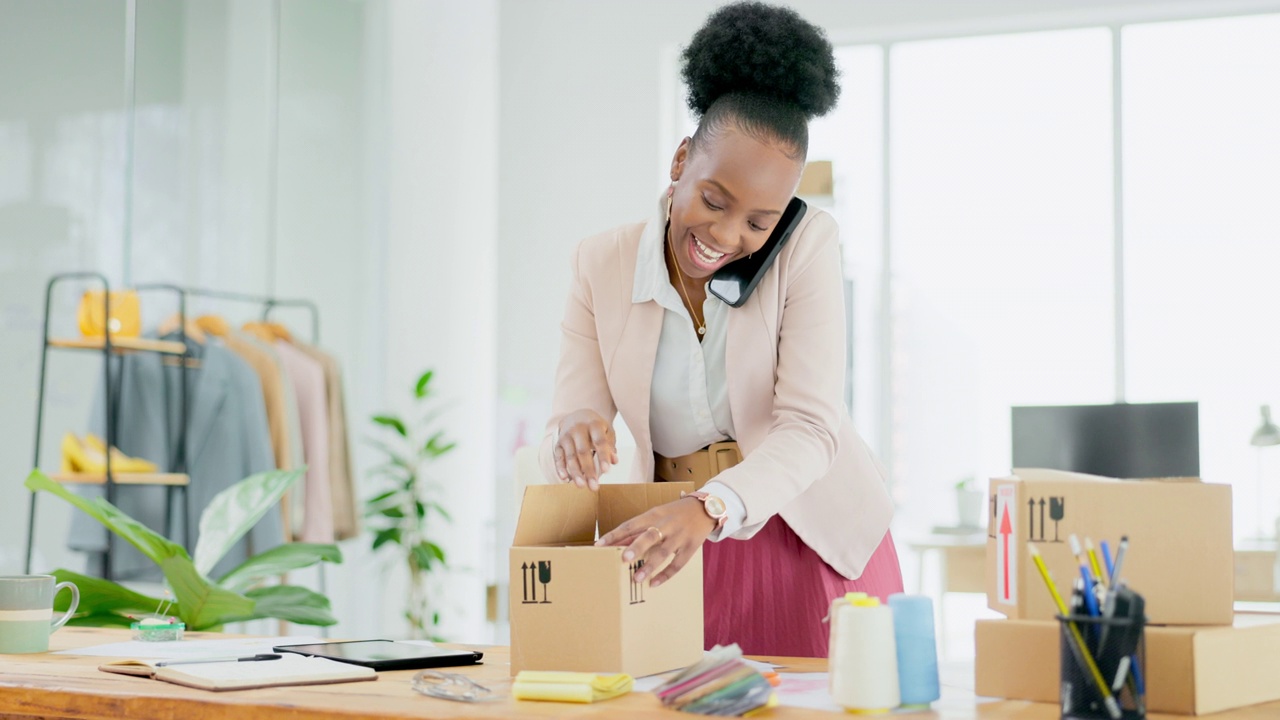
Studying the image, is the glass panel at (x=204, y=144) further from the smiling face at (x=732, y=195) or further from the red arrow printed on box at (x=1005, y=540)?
the red arrow printed on box at (x=1005, y=540)

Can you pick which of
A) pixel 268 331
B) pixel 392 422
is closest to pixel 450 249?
pixel 392 422

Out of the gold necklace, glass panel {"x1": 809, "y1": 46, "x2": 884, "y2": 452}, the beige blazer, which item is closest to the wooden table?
the beige blazer

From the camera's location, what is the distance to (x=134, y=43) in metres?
3.65

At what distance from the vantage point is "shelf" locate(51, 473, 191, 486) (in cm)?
313

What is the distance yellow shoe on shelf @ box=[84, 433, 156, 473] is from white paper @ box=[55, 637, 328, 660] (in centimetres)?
184

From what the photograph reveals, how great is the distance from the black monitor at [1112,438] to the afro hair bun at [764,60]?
1387 mm

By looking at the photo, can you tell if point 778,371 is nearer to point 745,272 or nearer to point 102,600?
point 745,272

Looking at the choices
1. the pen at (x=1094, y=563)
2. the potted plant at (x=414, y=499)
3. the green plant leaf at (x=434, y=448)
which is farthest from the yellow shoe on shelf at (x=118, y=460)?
the pen at (x=1094, y=563)

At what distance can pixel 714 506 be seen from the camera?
1.28m

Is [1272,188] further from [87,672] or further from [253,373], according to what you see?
[87,672]

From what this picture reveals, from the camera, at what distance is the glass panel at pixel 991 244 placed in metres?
4.95

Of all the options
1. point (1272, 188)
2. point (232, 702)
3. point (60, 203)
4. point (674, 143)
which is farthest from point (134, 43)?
point (1272, 188)

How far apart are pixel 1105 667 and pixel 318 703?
688mm

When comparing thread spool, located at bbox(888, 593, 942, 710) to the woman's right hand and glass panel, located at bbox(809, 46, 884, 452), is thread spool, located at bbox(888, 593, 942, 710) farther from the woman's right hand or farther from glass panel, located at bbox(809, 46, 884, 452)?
glass panel, located at bbox(809, 46, 884, 452)
